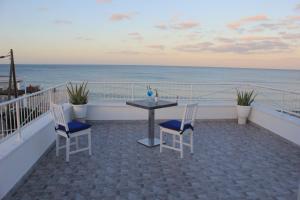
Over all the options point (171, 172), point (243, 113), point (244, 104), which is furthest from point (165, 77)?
point (171, 172)

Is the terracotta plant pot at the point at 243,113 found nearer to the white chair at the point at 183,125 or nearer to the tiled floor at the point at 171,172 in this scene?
the tiled floor at the point at 171,172

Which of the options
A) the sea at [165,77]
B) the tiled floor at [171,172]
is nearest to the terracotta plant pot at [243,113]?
the tiled floor at [171,172]

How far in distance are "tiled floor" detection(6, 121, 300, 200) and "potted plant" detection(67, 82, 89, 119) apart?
45.9 inches

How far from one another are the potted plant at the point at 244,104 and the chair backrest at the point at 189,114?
9.16ft

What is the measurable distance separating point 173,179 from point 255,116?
3991 millimetres

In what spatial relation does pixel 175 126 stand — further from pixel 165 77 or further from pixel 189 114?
pixel 165 77

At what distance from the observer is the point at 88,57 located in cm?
1678

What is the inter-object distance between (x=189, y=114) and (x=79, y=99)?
3.19 metres

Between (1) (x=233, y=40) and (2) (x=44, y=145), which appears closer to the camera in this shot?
(2) (x=44, y=145)

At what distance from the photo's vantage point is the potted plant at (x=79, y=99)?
583 cm

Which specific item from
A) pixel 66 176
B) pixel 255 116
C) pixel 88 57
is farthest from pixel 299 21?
pixel 88 57

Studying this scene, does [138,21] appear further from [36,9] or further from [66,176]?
[66,176]

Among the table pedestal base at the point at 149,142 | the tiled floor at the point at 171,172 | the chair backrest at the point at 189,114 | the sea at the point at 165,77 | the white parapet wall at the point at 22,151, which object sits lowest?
the tiled floor at the point at 171,172

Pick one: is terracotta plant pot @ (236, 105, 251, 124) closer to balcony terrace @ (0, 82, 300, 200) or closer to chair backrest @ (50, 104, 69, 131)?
balcony terrace @ (0, 82, 300, 200)
